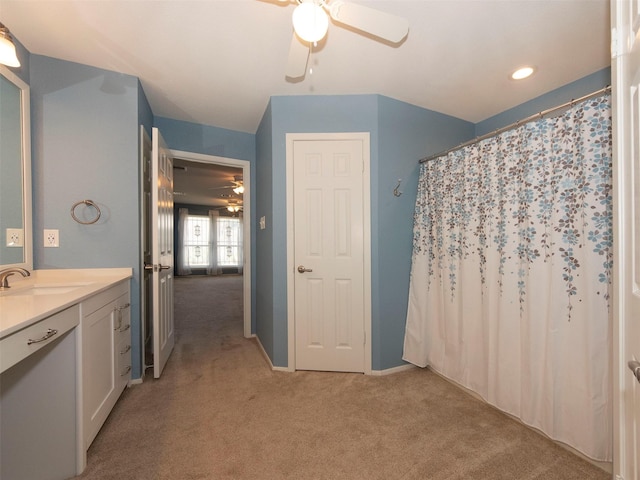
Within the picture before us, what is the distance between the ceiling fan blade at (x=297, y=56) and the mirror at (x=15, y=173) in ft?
5.68

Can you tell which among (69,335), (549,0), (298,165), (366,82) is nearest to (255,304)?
(298,165)

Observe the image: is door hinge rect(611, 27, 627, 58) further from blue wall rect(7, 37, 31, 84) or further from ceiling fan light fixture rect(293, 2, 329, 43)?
blue wall rect(7, 37, 31, 84)

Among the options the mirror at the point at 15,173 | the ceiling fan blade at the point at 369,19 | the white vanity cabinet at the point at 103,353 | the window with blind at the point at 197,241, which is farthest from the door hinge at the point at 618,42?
the window with blind at the point at 197,241

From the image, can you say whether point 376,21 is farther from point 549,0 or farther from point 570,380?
point 570,380

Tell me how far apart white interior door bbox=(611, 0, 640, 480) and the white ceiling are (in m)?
0.94

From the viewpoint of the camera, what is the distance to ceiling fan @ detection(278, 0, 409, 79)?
115 centimetres

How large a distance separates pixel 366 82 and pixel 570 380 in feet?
7.83

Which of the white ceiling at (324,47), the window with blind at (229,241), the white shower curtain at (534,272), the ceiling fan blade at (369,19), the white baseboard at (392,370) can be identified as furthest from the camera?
the window with blind at (229,241)

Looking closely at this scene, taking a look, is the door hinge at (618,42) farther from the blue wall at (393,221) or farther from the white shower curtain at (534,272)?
the blue wall at (393,221)

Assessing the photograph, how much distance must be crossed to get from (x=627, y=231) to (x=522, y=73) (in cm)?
193

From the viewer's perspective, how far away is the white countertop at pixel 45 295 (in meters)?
1.04

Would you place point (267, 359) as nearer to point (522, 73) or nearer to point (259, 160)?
point (259, 160)

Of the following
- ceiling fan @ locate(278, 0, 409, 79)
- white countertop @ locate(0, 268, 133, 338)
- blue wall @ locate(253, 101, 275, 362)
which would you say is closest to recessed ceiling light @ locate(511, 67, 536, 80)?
ceiling fan @ locate(278, 0, 409, 79)

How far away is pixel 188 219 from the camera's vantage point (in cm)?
927
